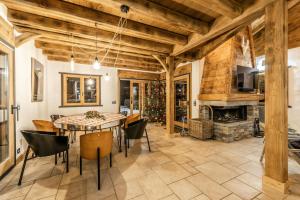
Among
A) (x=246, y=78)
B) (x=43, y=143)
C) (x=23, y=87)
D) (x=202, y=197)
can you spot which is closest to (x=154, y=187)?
(x=202, y=197)

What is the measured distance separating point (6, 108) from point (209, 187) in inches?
136

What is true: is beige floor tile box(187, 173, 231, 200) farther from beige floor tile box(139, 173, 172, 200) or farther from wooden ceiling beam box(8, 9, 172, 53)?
Answer: wooden ceiling beam box(8, 9, 172, 53)

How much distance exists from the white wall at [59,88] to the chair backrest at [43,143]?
11.7 ft

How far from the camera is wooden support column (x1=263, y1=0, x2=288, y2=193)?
1.78 meters

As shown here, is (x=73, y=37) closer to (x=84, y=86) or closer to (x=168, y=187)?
(x=84, y=86)

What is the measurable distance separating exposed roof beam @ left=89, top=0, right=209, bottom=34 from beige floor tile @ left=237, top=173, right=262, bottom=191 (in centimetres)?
263

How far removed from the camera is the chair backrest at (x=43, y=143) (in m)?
1.99

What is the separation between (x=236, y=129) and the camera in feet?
13.0

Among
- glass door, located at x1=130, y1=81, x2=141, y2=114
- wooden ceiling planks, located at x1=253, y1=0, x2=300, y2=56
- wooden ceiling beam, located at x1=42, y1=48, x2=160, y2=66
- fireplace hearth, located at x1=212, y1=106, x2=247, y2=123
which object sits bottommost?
fireplace hearth, located at x1=212, y1=106, x2=247, y2=123

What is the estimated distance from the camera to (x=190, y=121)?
14.1 ft

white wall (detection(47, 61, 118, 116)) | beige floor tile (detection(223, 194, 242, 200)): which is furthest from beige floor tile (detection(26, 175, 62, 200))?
white wall (detection(47, 61, 118, 116))

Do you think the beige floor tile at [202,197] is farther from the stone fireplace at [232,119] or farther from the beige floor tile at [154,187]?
the stone fireplace at [232,119]

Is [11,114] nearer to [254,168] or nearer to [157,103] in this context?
[254,168]

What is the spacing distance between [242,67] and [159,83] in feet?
11.1
